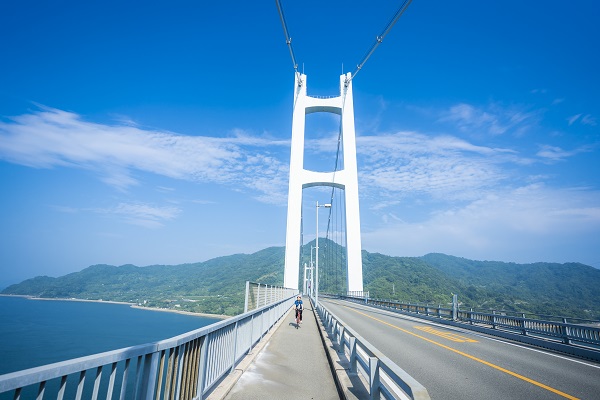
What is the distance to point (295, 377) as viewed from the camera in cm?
621

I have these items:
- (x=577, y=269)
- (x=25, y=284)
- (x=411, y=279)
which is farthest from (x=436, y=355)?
(x=25, y=284)

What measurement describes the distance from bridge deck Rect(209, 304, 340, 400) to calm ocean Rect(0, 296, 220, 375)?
53238mm

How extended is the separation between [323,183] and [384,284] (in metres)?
35.3

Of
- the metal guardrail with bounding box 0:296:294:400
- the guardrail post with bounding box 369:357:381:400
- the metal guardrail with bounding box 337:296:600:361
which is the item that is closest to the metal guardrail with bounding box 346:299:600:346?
the metal guardrail with bounding box 337:296:600:361

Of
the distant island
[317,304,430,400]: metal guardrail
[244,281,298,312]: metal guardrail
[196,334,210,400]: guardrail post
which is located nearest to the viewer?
[317,304,430,400]: metal guardrail

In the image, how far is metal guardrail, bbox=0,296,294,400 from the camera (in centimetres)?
186

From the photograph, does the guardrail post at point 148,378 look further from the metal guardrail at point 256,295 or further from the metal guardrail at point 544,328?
the metal guardrail at point 544,328

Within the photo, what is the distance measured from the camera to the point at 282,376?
6.20m

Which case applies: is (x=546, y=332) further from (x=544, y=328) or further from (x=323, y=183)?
(x=323, y=183)

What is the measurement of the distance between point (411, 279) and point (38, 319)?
100089 mm

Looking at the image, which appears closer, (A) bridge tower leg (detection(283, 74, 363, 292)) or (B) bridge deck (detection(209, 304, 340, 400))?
(B) bridge deck (detection(209, 304, 340, 400))

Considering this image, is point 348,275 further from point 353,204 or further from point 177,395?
point 177,395

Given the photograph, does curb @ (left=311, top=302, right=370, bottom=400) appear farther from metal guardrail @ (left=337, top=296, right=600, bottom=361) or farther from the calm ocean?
the calm ocean

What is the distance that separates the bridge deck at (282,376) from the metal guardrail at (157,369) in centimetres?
29
